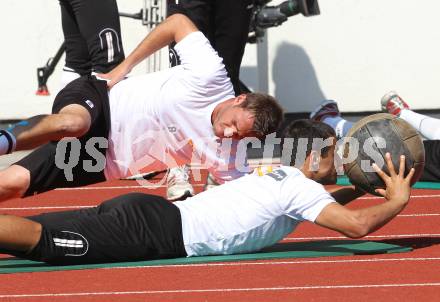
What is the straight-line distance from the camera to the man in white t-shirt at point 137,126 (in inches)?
262

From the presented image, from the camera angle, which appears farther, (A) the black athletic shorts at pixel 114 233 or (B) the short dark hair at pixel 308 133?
(B) the short dark hair at pixel 308 133

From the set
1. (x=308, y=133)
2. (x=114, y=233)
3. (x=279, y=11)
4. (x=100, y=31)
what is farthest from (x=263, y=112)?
(x=279, y=11)

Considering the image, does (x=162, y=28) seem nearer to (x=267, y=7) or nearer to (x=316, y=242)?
(x=316, y=242)

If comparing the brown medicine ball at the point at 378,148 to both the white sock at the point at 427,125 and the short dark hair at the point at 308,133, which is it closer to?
the short dark hair at the point at 308,133

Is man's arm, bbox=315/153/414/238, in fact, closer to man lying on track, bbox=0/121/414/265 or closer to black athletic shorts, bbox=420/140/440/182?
man lying on track, bbox=0/121/414/265

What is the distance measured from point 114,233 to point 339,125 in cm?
431

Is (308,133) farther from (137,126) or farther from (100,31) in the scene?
(100,31)

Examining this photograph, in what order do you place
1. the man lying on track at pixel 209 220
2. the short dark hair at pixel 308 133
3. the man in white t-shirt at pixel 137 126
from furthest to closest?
the man in white t-shirt at pixel 137 126, the short dark hair at pixel 308 133, the man lying on track at pixel 209 220

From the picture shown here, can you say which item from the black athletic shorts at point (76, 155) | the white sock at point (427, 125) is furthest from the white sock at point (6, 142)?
the white sock at point (427, 125)

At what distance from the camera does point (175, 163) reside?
23.2 ft

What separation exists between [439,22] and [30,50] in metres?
4.37

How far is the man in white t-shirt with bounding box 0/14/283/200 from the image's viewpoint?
665cm

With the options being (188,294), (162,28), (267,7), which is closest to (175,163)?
(162,28)

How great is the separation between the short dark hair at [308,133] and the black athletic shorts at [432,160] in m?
2.55
